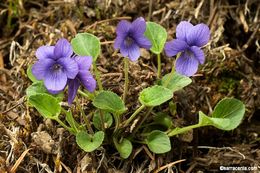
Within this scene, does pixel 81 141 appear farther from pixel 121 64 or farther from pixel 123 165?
pixel 121 64

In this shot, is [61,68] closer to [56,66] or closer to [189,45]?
[56,66]

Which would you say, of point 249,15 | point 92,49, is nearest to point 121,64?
point 92,49

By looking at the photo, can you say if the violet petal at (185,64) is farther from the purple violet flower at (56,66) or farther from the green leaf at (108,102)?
the purple violet flower at (56,66)

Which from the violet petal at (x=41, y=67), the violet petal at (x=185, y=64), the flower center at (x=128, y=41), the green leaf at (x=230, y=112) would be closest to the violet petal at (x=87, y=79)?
the violet petal at (x=41, y=67)

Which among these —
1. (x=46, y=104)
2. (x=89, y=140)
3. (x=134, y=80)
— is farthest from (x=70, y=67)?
(x=134, y=80)

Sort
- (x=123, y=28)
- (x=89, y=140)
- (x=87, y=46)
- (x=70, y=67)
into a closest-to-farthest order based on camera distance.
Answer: (x=70, y=67)
(x=123, y=28)
(x=89, y=140)
(x=87, y=46)

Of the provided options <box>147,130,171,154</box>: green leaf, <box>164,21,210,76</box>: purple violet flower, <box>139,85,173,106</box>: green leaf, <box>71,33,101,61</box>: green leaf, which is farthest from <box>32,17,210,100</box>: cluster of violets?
<box>147,130,171,154</box>: green leaf

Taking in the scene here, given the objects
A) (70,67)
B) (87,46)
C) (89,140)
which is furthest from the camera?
(87,46)
